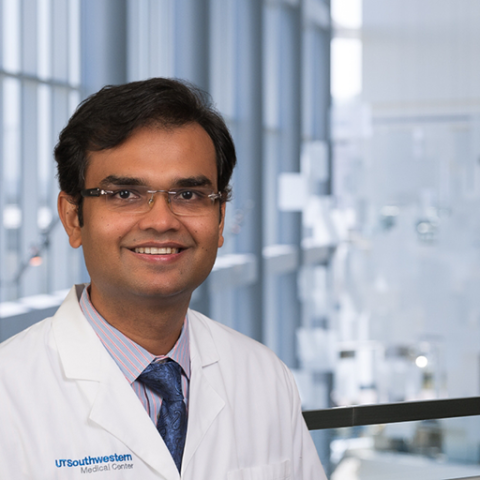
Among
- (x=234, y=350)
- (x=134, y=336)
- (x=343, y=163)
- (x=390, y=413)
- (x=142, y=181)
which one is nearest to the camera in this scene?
(x=142, y=181)

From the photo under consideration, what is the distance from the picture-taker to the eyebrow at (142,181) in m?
1.05

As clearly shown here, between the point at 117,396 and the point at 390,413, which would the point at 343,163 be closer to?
the point at 390,413

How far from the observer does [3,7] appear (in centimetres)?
308

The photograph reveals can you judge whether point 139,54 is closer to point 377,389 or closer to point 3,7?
point 3,7

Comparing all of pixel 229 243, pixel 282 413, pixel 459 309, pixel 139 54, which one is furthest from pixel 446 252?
pixel 282 413

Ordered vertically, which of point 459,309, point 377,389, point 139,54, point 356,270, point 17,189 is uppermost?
point 139,54

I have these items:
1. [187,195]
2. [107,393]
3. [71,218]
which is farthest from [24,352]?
[187,195]

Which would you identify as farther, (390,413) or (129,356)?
(390,413)

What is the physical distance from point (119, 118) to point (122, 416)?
0.49 meters

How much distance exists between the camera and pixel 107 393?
107 cm

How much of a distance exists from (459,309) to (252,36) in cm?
187

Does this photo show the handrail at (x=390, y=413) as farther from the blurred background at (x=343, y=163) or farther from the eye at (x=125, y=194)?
the blurred background at (x=343, y=163)

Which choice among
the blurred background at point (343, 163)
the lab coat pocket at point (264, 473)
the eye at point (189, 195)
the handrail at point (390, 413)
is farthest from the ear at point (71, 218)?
the blurred background at point (343, 163)

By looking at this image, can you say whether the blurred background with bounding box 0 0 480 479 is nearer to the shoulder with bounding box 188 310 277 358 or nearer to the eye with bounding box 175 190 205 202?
the shoulder with bounding box 188 310 277 358
